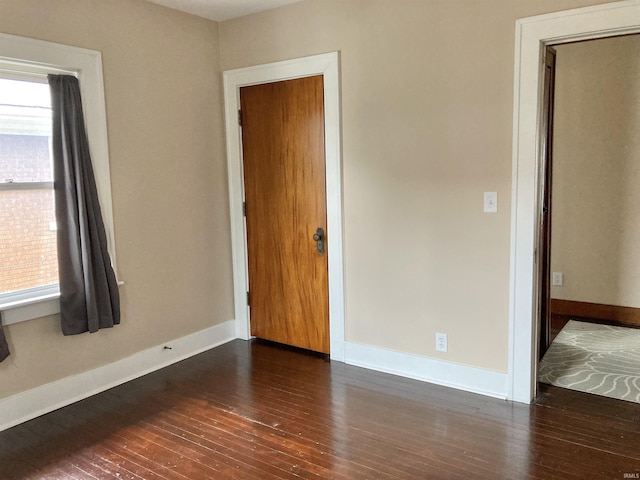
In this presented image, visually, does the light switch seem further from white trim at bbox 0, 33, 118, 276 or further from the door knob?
white trim at bbox 0, 33, 118, 276

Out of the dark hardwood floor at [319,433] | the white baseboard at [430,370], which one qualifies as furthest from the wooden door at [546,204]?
the dark hardwood floor at [319,433]

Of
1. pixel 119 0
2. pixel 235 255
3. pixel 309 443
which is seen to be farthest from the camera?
pixel 235 255

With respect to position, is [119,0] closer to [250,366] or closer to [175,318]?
[175,318]

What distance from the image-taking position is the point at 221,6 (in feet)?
11.9

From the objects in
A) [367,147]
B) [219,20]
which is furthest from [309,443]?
[219,20]

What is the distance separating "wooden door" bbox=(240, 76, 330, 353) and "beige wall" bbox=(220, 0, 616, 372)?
0.81 feet

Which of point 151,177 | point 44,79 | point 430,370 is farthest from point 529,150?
point 44,79

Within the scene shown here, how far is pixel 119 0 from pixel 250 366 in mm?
2616

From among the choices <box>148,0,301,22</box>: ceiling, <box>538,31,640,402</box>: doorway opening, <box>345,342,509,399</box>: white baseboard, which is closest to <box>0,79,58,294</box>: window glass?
<box>148,0,301,22</box>: ceiling

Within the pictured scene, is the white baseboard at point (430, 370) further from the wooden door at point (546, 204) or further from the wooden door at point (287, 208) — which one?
A: the wooden door at point (546, 204)

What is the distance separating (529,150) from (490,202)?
0.36 meters

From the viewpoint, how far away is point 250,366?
3.70 m

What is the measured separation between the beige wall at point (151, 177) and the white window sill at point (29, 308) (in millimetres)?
53

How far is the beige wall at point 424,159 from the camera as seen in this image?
9.71 feet
